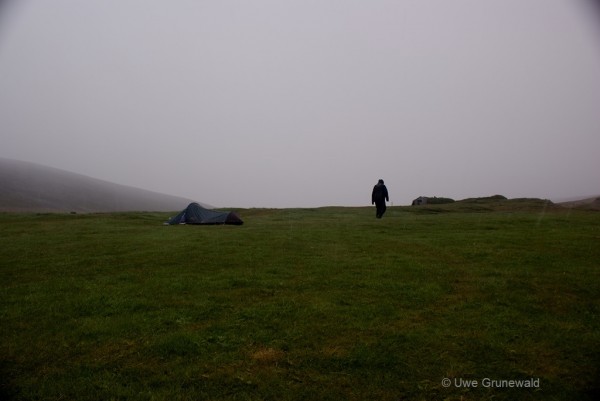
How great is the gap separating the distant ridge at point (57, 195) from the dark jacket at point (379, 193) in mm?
67928

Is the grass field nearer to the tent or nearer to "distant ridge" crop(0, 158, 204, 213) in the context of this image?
the tent

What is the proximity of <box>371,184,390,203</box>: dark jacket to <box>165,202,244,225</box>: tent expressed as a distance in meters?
11.3

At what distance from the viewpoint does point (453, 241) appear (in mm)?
20547

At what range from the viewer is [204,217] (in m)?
32.2

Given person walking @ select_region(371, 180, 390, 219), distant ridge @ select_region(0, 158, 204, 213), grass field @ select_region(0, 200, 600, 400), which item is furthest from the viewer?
distant ridge @ select_region(0, 158, 204, 213)

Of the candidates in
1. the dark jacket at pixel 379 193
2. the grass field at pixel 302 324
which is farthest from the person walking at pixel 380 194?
the grass field at pixel 302 324

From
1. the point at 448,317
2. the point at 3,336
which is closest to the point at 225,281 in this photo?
the point at 3,336

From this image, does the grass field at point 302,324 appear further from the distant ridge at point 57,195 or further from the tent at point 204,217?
the distant ridge at point 57,195

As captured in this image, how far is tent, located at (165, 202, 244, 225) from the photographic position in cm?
3153

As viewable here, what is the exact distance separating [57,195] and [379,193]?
98.2m

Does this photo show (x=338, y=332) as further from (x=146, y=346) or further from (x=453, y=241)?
(x=453, y=241)

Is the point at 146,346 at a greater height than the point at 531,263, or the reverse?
the point at 531,263

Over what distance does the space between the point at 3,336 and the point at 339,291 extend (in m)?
8.67

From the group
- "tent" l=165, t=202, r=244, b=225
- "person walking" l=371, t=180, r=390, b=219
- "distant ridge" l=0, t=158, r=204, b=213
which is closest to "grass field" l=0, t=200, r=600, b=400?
"tent" l=165, t=202, r=244, b=225
